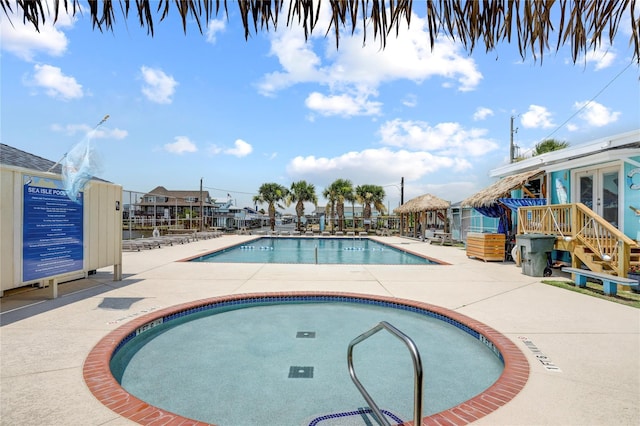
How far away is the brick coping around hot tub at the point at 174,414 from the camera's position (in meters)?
2.81

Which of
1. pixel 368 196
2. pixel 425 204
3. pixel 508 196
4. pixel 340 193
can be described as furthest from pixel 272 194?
pixel 508 196

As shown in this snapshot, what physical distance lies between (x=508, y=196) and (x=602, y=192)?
352 cm

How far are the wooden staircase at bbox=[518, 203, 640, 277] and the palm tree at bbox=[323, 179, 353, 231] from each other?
77.6 ft

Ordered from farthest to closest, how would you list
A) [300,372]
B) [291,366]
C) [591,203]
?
[591,203], [291,366], [300,372]

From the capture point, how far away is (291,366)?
464 cm

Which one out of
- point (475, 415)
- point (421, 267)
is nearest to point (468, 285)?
point (421, 267)

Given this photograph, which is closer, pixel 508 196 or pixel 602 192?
pixel 602 192

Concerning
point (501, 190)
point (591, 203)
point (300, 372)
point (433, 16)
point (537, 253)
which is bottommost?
point (300, 372)

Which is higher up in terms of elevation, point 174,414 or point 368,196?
point 368,196

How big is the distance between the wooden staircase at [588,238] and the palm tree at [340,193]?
23665mm

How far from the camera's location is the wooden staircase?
26.1ft

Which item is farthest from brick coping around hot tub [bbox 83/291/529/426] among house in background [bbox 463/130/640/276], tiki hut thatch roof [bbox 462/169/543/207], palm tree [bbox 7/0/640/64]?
tiki hut thatch roof [bbox 462/169/543/207]

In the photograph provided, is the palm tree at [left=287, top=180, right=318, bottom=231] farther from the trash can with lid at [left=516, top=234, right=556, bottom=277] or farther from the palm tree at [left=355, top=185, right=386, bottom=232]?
the trash can with lid at [left=516, top=234, right=556, bottom=277]

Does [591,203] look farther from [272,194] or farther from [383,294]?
[272,194]
